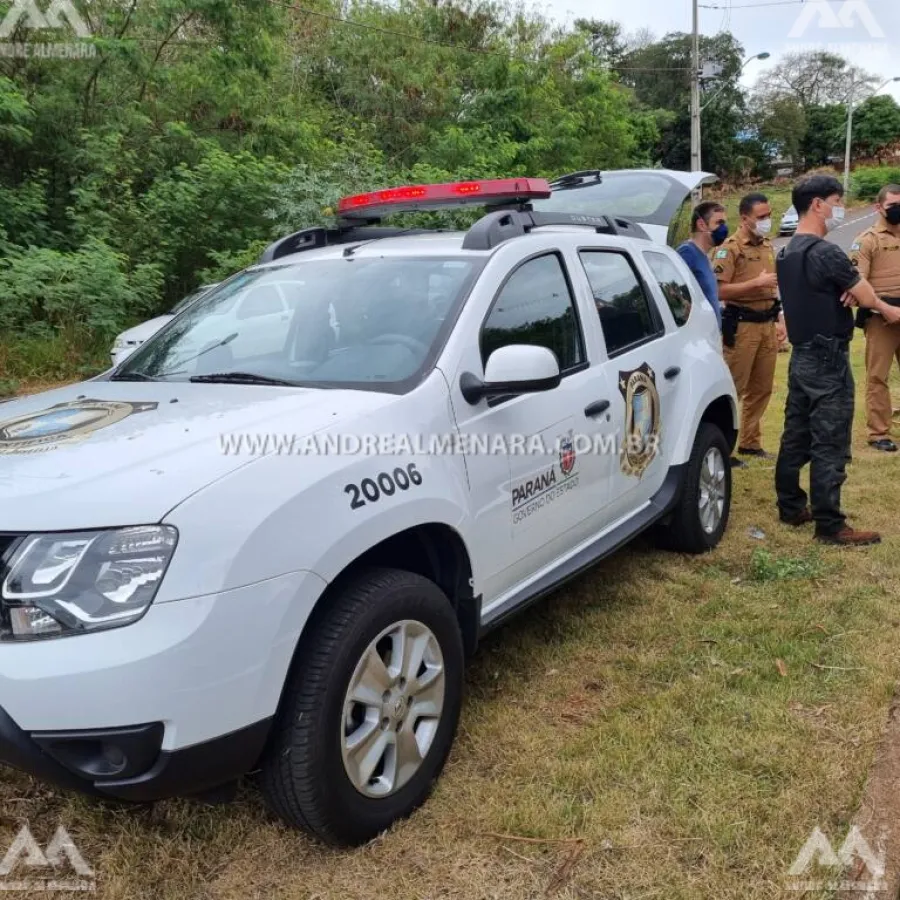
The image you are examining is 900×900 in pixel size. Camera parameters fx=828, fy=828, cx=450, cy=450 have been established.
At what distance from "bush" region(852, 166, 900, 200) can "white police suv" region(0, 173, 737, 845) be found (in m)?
55.0

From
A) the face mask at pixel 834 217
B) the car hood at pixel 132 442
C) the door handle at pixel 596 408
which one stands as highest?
the face mask at pixel 834 217

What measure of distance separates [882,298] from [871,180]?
55007mm

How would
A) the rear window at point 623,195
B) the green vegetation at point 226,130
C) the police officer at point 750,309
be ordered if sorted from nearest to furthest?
the police officer at point 750,309 → the rear window at point 623,195 → the green vegetation at point 226,130

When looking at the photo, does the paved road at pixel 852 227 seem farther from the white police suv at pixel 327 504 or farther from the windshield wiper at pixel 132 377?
the windshield wiper at pixel 132 377

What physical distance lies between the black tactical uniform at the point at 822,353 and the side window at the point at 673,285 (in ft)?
1.74

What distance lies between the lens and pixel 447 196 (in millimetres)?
3543

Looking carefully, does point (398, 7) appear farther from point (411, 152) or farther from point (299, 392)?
point (299, 392)

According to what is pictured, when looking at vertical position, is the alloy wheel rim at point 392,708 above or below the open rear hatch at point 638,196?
below

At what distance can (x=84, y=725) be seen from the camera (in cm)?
182

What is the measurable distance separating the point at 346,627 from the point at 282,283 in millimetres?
1719

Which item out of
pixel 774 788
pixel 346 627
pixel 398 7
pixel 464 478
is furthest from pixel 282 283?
pixel 398 7

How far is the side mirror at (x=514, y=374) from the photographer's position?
2600mm

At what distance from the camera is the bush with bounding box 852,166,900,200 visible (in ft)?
170

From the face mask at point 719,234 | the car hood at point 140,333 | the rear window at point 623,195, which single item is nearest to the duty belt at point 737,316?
the face mask at point 719,234
